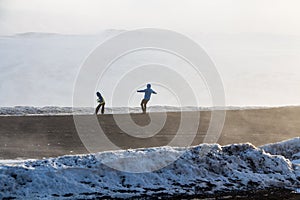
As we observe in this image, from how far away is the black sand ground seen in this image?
1762 centimetres

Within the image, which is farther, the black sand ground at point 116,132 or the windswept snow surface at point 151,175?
the black sand ground at point 116,132

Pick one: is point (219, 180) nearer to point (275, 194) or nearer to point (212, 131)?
point (275, 194)

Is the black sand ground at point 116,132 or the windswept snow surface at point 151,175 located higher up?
the black sand ground at point 116,132

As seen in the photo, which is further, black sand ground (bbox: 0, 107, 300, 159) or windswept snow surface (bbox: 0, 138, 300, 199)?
black sand ground (bbox: 0, 107, 300, 159)

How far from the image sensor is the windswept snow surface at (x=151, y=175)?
36.1 feet

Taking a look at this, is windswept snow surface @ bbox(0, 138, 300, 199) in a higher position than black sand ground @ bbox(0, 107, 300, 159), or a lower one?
lower

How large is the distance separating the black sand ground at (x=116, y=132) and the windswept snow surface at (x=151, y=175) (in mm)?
4768

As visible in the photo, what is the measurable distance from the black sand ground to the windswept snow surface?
477 cm

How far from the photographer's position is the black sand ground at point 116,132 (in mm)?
17619

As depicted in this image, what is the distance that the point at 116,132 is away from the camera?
20812 mm

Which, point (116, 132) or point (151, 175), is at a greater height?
point (116, 132)

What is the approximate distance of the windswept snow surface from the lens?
1100 cm

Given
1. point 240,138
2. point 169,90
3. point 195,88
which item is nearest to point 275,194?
point 240,138

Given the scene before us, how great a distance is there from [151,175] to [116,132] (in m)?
8.94
